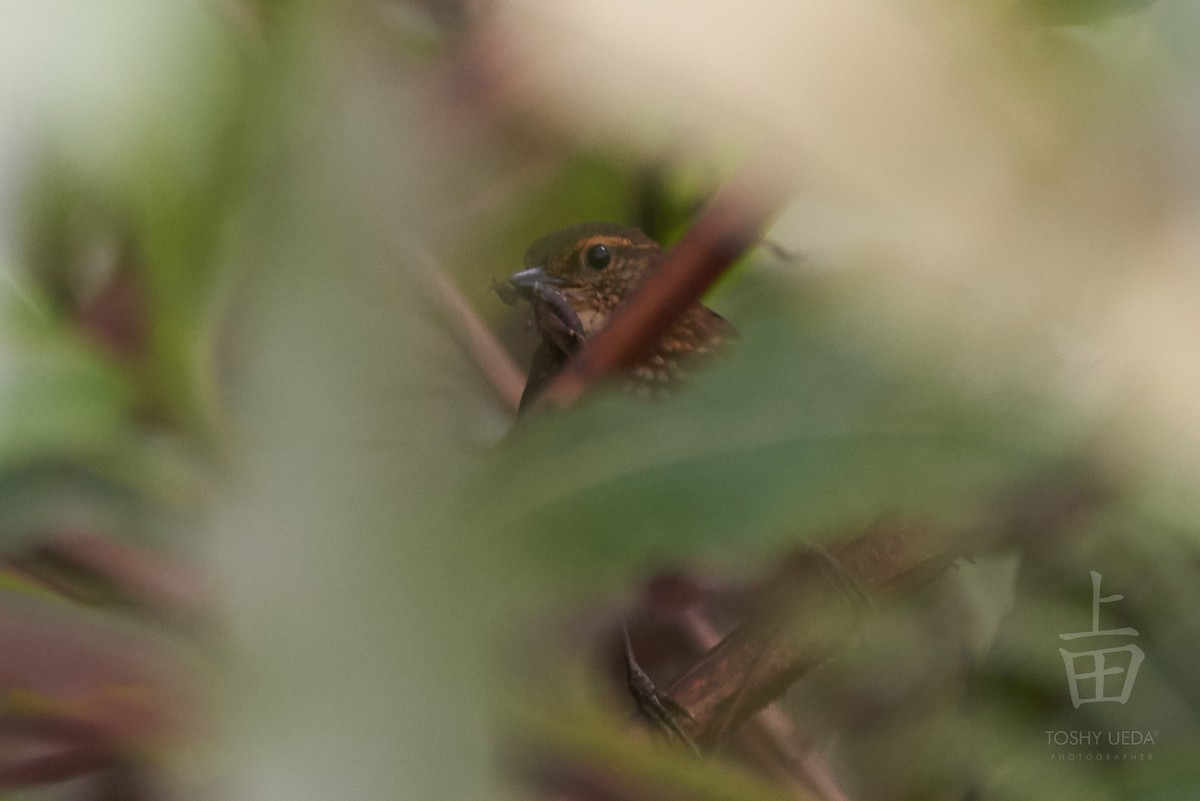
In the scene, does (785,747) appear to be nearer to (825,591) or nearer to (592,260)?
(825,591)

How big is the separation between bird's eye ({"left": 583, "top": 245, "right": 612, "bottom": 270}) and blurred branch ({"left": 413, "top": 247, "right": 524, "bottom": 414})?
17cm

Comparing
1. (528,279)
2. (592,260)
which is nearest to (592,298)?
(592,260)

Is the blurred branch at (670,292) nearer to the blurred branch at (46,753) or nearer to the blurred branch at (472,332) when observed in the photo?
the blurred branch at (472,332)

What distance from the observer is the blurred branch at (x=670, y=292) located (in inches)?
10.7

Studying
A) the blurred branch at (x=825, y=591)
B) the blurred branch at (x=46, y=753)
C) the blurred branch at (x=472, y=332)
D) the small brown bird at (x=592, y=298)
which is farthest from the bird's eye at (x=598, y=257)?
the blurred branch at (x=46, y=753)

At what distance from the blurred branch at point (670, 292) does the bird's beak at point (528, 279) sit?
142 mm

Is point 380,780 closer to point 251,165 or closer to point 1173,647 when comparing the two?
point 251,165

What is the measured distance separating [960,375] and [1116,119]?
54mm

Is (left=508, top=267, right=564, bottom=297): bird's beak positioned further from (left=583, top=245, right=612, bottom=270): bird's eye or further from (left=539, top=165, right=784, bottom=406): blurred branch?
(left=539, top=165, right=784, bottom=406): blurred branch

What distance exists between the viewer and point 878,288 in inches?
7.8

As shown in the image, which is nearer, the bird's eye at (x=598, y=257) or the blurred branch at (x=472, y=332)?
the blurred branch at (x=472, y=332)

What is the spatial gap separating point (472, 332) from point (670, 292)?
0.25 feet

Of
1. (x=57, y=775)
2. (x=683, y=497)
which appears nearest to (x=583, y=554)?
(x=683, y=497)

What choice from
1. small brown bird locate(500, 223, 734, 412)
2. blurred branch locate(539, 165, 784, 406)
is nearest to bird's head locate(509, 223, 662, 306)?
small brown bird locate(500, 223, 734, 412)
